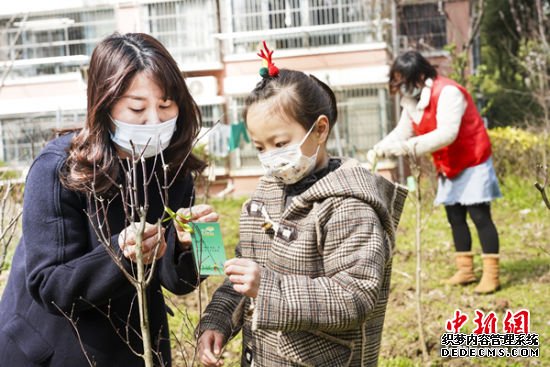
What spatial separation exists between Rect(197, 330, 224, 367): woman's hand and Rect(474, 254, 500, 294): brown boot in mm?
3253

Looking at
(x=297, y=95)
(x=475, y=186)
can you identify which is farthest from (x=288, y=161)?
(x=475, y=186)

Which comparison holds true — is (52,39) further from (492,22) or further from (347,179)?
(347,179)

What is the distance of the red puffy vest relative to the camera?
4.73 meters

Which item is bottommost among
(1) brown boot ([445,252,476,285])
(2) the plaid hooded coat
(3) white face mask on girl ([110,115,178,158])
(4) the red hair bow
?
(1) brown boot ([445,252,476,285])


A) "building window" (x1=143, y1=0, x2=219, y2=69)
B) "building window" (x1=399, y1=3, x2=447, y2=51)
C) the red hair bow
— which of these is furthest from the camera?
"building window" (x1=399, y1=3, x2=447, y2=51)

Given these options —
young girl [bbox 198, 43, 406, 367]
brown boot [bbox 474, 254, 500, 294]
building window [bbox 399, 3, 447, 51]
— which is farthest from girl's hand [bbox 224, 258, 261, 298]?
building window [bbox 399, 3, 447, 51]

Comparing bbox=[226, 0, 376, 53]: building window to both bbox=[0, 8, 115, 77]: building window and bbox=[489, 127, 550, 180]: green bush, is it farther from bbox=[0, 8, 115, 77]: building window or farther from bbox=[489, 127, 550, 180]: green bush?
bbox=[489, 127, 550, 180]: green bush

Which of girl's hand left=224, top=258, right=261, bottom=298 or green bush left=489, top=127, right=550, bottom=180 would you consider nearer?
girl's hand left=224, top=258, right=261, bottom=298

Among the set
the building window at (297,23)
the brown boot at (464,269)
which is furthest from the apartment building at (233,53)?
the brown boot at (464,269)

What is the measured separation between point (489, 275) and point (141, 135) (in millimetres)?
3556

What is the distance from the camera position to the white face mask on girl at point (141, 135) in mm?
1960

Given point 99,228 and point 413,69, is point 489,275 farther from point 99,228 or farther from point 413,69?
point 99,228

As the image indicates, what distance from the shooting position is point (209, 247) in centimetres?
179

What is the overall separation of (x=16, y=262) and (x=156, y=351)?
0.47m
